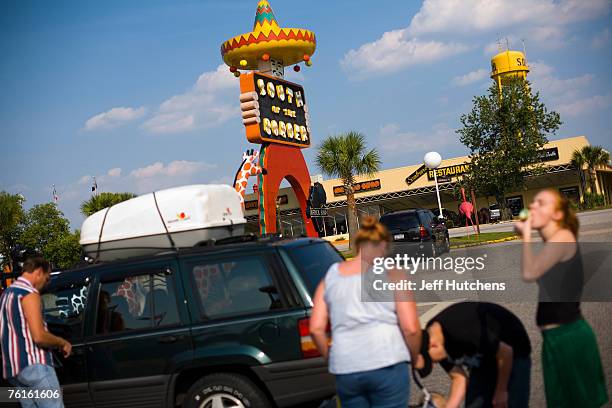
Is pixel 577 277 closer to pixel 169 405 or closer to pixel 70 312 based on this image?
pixel 169 405

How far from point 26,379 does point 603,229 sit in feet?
77.8

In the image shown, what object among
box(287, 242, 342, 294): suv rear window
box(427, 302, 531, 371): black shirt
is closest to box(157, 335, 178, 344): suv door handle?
box(287, 242, 342, 294): suv rear window

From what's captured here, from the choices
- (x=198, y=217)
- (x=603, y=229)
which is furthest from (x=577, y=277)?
(x=603, y=229)

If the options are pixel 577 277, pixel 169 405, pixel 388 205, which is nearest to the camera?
pixel 577 277

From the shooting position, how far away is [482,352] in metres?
4.39

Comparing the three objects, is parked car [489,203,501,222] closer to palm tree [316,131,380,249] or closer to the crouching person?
palm tree [316,131,380,249]

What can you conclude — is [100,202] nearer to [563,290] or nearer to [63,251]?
[63,251]

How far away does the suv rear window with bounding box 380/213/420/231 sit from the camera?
22.6m

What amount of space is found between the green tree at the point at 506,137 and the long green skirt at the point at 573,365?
4938 centimetres

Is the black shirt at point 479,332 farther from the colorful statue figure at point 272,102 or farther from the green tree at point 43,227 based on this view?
the green tree at point 43,227

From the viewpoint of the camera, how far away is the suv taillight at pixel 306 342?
18.2ft

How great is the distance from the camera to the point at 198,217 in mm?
6754

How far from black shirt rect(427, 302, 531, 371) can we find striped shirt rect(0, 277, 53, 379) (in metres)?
3.15

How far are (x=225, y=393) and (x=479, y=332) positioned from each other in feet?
7.55
